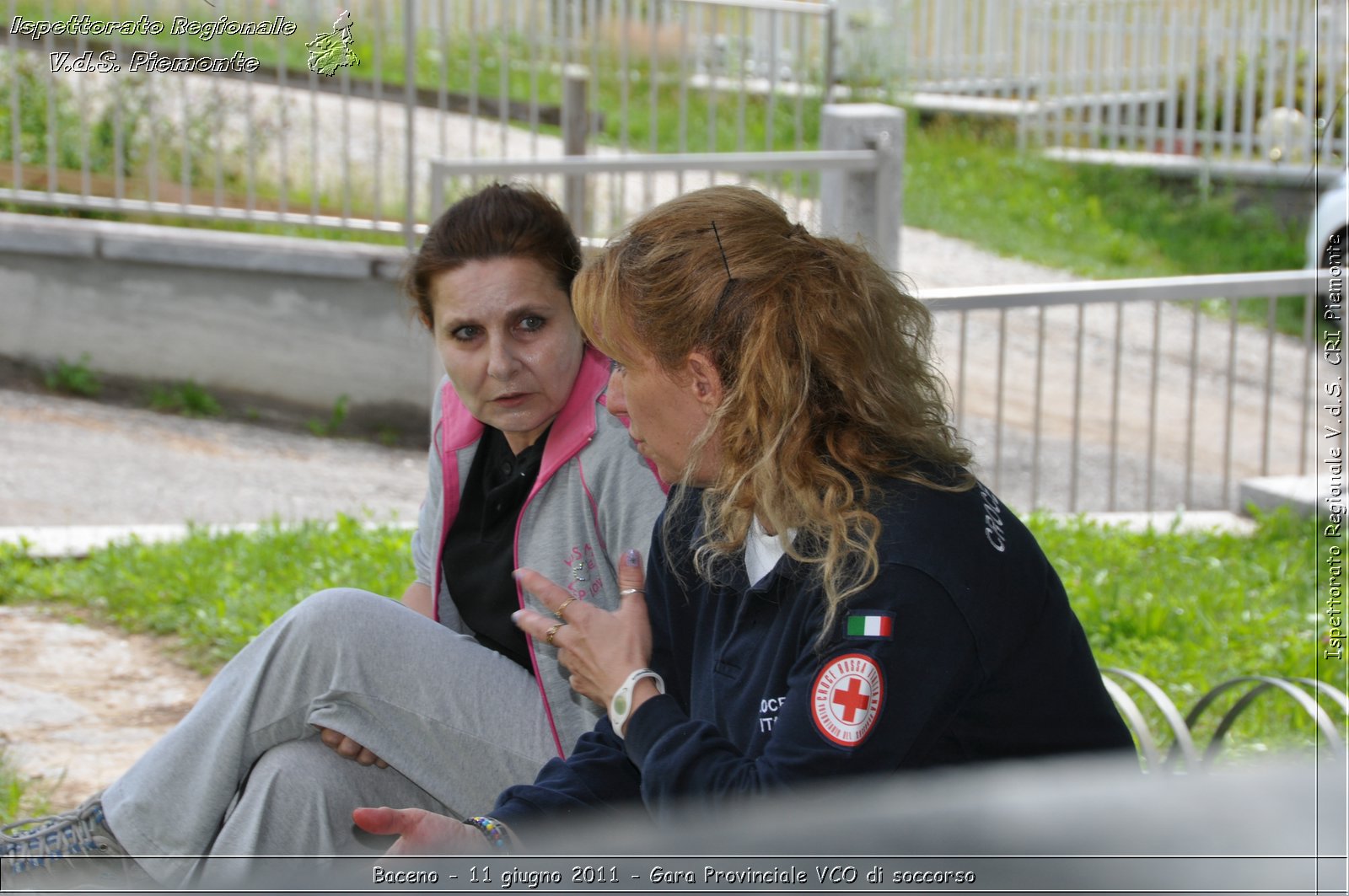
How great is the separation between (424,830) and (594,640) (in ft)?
1.05

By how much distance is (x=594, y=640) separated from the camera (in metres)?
1.93

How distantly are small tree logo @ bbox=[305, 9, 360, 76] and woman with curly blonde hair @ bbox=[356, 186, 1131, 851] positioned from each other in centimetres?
477

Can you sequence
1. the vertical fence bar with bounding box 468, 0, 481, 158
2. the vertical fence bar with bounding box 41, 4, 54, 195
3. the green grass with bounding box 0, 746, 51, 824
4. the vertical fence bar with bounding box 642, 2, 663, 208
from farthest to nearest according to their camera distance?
the vertical fence bar with bounding box 642, 2, 663, 208 < the vertical fence bar with bounding box 468, 0, 481, 158 < the vertical fence bar with bounding box 41, 4, 54, 195 < the green grass with bounding box 0, 746, 51, 824

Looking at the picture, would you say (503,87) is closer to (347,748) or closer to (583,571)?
(583,571)

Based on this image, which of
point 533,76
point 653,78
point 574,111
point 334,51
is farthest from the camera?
point 653,78

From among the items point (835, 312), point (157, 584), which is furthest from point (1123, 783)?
point (157, 584)

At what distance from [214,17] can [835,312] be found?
5.92m

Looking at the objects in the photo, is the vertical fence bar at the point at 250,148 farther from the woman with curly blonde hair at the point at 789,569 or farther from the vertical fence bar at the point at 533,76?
the woman with curly blonde hair at the point at 789,569

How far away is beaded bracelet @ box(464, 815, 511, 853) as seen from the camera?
72.5 inches

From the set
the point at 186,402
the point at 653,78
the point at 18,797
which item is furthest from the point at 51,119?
the point at 18,797

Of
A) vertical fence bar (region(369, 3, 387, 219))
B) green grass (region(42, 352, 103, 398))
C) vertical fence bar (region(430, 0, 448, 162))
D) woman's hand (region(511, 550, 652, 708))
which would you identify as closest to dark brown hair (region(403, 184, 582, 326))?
woman's hand (region(511, 550, 652, 708))

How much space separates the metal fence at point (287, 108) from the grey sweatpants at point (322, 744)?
4.77 meters

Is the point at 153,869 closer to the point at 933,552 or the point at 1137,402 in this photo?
the point at 933,552

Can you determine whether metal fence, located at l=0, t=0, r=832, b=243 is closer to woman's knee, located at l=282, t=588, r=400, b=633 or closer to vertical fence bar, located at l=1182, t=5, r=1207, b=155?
woman's knee, located at l=282, t=588, r=400, b=633
